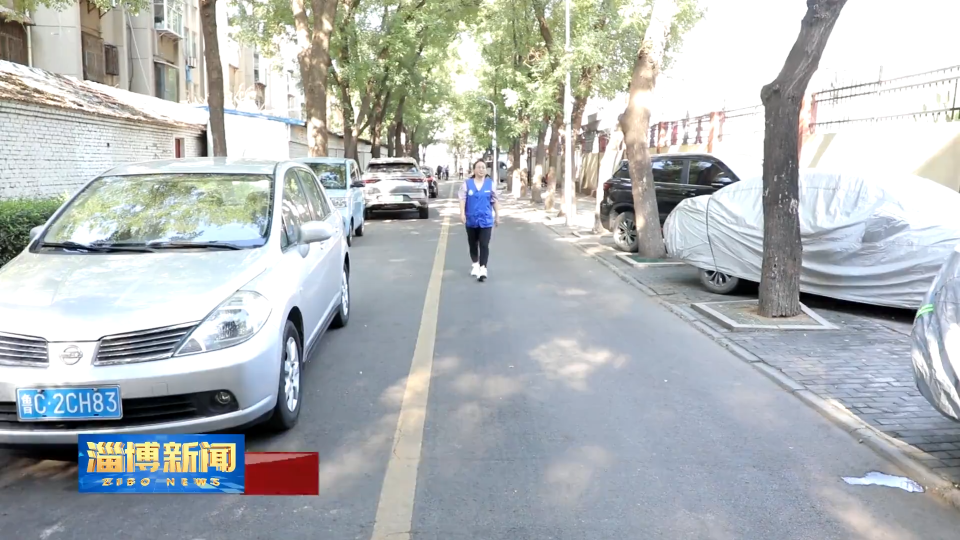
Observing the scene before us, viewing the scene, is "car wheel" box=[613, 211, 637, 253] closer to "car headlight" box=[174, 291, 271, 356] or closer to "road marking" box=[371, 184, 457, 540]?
"road marking" box=[371, 184, 457, 540]


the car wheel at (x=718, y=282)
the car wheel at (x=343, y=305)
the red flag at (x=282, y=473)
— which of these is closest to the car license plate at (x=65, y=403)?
the red flag at (x=282, y=473)

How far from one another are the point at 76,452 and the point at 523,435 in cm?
245

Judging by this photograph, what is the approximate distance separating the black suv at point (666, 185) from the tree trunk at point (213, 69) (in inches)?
304

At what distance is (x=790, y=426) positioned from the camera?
505 cm

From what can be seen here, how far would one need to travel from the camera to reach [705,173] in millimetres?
13750

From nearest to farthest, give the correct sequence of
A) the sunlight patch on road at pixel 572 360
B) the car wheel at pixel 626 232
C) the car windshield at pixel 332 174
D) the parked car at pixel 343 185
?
the sunlight patch on road at pixel 572 360, the car wheel at pixel 626 232, the parked car at pixel 343 185, the car windshield at pixel 332 174

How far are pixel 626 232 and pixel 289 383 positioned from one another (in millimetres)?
9993

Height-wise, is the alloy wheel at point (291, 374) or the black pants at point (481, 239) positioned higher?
the black pants at point (481, 239)

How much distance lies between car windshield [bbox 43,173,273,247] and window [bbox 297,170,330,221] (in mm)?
918

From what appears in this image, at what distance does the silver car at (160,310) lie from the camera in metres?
3.87

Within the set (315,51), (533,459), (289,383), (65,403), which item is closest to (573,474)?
(533,459)

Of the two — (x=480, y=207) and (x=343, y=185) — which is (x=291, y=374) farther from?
(x=343, y=185)

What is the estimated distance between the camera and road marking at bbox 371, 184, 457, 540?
3648 millimetres

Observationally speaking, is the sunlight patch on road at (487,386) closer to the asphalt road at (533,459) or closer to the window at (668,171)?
the asphalt road at (533,459)
